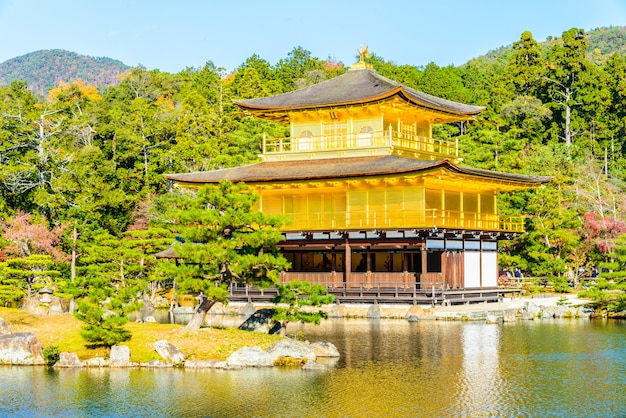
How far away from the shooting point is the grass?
22.4 meters

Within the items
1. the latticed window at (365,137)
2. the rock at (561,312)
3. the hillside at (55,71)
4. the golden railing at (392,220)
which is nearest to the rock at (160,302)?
the golden railing at (392,220)

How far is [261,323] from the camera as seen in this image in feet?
87.1

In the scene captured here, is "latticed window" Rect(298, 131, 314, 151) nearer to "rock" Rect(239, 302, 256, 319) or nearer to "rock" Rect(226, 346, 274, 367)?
"rock" Rect(239, 302, 256, 319)

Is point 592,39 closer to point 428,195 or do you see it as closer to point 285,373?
point 428,195

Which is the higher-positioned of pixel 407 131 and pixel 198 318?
pixel 407 131

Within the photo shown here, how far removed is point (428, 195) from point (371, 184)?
2.53 meters

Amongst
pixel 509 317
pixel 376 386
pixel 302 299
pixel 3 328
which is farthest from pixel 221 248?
pixel 509 317

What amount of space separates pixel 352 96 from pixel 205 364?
21.7 m

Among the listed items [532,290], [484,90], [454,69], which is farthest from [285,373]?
[454,69]

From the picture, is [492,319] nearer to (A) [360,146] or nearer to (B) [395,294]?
(B) [395,294]

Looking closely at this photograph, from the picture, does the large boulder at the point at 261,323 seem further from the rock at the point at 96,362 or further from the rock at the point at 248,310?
the rock at the point at 248,310

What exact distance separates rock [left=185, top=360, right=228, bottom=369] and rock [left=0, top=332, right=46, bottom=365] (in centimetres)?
370

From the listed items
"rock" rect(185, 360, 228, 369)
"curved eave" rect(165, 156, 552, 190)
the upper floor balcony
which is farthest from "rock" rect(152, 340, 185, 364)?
the upper floor balcony

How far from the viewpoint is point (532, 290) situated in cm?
4156
